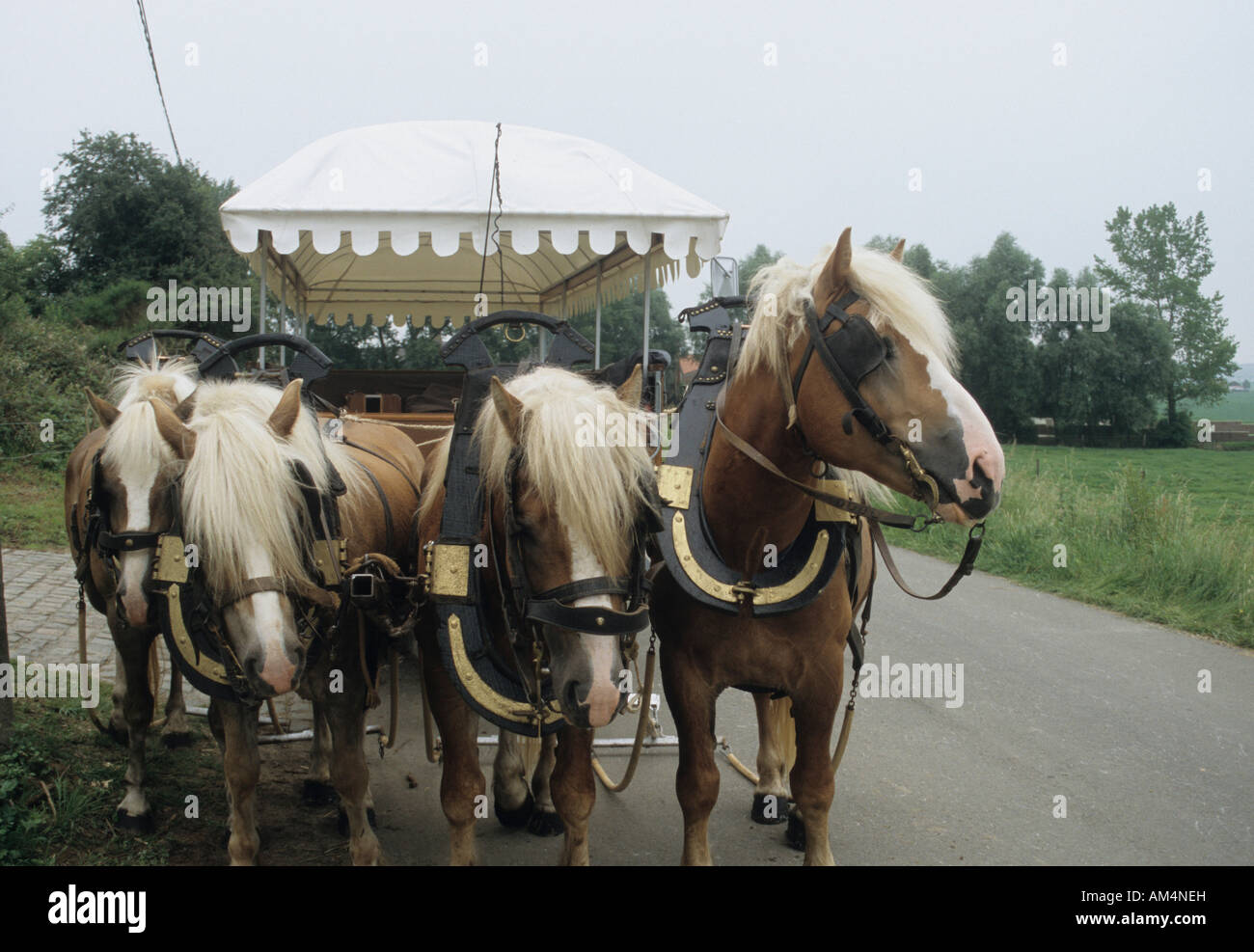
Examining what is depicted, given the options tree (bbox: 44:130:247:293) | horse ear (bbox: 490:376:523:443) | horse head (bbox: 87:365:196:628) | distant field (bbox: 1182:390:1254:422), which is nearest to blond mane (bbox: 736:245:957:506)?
horse ear (bbox: 490:376:523:443)

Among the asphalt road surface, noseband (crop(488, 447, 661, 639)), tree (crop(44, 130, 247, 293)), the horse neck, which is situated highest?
tree (crop(44, 130, 247, 293))

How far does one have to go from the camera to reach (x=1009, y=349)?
33.7m

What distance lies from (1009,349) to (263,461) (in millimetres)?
34969

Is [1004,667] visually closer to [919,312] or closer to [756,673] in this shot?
[756,673]

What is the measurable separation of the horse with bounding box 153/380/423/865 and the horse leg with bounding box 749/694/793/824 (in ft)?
5.39

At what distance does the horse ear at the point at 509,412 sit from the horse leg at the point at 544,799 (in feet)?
5.63

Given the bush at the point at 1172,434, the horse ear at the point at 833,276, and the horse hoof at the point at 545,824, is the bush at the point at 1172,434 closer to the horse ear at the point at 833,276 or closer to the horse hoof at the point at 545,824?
the horse hoof at the point at 545,824

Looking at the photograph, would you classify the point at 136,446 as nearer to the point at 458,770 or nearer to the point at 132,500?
the point at 132,500

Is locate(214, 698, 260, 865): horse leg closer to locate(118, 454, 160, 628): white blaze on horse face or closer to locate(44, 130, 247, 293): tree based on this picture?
locate(118, 454, 160, 628): white blaze on horse face

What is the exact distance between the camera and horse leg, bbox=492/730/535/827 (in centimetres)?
373

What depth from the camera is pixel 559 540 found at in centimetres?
221

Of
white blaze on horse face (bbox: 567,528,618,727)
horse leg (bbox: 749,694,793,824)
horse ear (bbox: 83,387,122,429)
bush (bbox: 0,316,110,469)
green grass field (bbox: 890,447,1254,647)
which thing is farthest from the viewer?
bush (bbox: 0,316,110,469)
